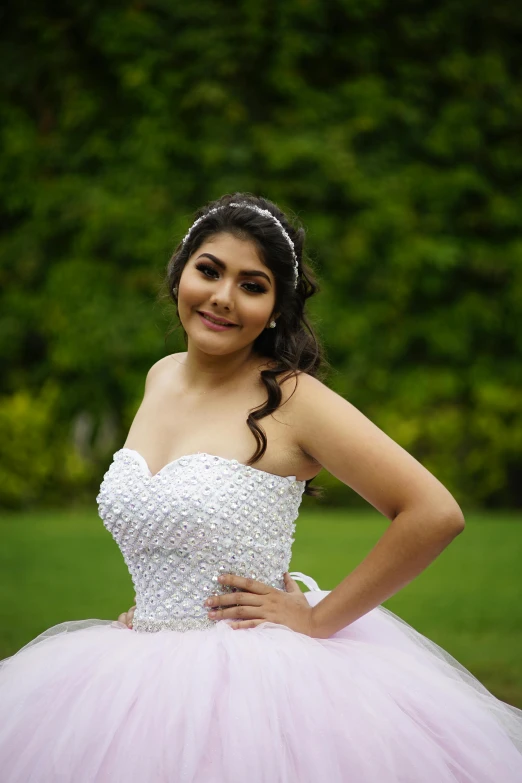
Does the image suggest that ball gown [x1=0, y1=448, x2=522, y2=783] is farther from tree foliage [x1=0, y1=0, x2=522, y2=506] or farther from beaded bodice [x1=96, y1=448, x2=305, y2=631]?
tree foliage [x1=0, y1=0, x2=522, y2=506]

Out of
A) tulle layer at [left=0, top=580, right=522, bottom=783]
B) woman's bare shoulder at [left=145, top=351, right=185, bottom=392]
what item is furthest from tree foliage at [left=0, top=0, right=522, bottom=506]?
tulle layer at [left=0, top=580, right=522, bottom=783]

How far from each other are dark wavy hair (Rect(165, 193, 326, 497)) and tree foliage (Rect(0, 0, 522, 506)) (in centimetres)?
862

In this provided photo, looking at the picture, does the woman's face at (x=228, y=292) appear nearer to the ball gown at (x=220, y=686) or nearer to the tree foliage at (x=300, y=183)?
the ball gown at (x=220, y=686)

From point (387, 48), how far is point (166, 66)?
2939mm

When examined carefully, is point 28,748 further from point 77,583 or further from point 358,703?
point 77,583

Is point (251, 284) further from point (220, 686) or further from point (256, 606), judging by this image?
point (220, 686)

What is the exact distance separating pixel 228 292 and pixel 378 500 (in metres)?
0.69

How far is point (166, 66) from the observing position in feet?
38.8

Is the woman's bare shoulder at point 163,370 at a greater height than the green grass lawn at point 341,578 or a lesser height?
greater

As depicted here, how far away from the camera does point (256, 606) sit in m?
2.29

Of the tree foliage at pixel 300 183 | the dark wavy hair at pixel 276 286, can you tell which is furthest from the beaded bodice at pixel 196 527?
the tree foliage at pixel 300 183

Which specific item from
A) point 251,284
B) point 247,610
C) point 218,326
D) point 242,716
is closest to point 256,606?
point 247,610

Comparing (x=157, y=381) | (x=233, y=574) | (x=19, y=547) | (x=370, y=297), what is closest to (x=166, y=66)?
(x=370, y=297)

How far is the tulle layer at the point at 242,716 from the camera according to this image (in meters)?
1.90
